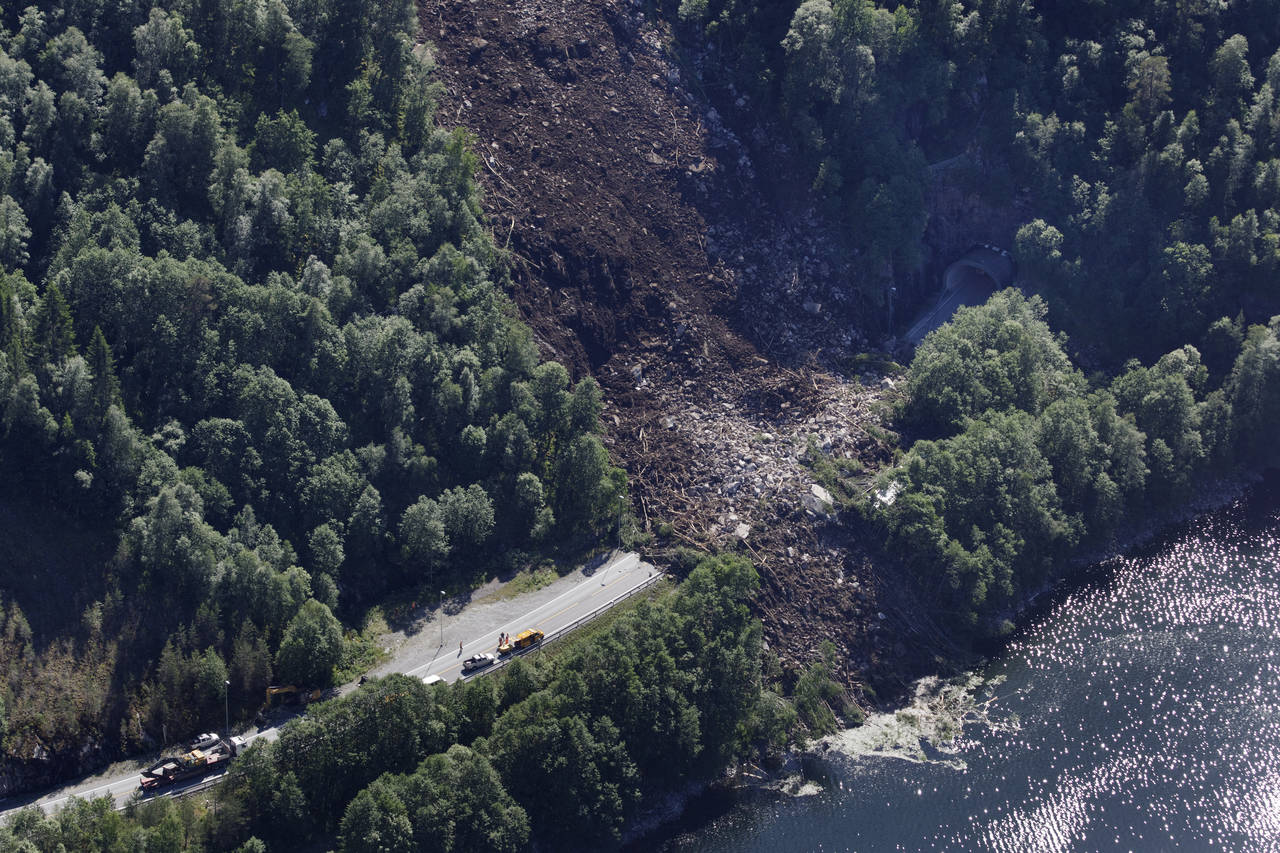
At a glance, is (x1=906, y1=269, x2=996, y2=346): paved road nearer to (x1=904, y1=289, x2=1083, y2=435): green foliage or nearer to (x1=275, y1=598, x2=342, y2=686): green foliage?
(x1=904, y1=289, x2=1083, y2=435): green foliage

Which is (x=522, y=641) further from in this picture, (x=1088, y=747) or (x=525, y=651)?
(x=1088, y=747)

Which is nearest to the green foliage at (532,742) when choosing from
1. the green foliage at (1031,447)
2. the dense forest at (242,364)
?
the dense forest at (242,364)

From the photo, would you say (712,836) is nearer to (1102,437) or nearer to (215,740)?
(215,740)

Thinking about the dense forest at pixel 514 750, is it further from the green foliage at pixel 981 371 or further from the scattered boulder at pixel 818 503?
the green foliage at pixel 981 371

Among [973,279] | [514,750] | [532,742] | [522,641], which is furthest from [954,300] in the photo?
[514,750]

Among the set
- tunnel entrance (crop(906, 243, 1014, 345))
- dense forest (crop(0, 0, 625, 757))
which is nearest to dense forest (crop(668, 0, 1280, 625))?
tunnel entrance (crop(906, 243, 1014, 345))

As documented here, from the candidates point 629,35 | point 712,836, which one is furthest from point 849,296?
point 712,836
